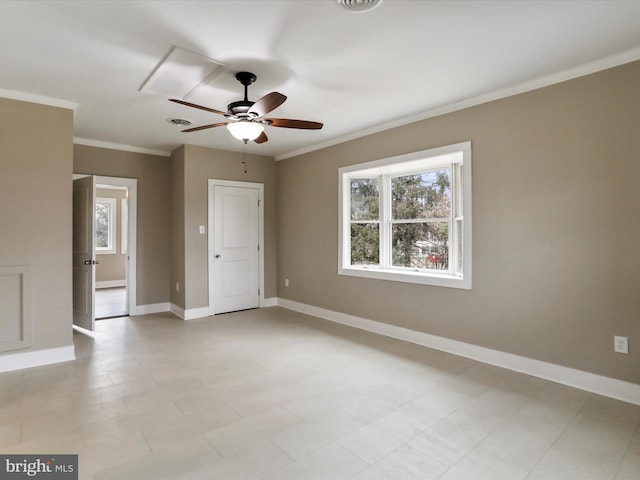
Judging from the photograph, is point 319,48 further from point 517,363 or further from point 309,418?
point 517,363

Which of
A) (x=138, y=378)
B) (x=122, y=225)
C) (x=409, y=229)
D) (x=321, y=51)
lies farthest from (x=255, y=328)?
(x=122, y=225)

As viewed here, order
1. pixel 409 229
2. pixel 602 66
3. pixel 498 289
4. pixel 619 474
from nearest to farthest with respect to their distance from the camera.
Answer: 1. pixel 619 474
2. pixel 602 66
3. pixel 498 289
4. pixel 409 229

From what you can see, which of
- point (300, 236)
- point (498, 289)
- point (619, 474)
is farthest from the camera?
point (300, 236)

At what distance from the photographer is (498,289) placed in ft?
11.3

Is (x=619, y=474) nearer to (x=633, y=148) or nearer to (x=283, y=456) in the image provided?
(x=283, y=456)

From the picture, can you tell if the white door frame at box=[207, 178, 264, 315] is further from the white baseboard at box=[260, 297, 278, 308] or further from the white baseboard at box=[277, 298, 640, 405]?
the white baseboard at box=[277, 298, 640, 405]

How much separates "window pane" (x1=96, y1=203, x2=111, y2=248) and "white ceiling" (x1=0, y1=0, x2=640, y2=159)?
209 inches

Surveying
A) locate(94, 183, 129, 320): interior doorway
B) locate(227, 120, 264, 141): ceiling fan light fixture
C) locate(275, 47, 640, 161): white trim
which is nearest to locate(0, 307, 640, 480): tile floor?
locate(227, 120, 264, 141): ceiling fan light fixture

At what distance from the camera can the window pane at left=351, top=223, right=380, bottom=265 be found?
4.90m

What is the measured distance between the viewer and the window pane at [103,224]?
8.52 meters

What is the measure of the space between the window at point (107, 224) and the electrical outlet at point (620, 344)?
9.19 metres

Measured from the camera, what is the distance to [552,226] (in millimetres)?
3094

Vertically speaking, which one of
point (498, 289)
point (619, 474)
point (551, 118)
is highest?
point (551, 118)

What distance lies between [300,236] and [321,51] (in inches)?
136
